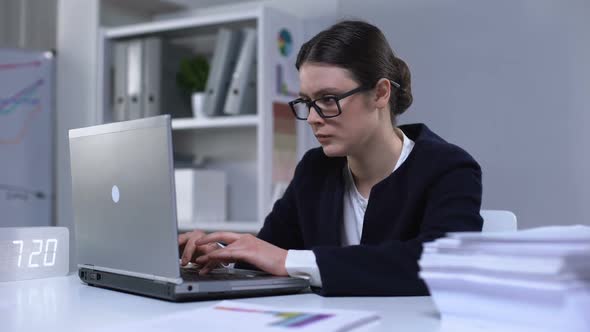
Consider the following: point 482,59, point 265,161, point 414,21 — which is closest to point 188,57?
point 265,161

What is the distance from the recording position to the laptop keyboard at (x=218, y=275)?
1.22 meters

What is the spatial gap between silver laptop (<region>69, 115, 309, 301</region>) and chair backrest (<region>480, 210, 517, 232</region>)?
52cm

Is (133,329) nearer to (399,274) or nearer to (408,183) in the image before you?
(399,274)

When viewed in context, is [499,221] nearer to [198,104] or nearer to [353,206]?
[353,206]

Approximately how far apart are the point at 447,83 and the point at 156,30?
4.33ft

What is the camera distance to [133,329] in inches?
35.8

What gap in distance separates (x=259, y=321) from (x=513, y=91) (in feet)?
6.84

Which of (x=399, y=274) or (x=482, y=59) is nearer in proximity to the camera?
(x=399, y=274)

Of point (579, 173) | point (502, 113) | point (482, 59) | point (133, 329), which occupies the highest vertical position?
point (482, 59)

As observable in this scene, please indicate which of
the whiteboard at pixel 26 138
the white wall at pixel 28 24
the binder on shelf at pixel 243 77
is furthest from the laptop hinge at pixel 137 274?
the white wall at pixel 28 24

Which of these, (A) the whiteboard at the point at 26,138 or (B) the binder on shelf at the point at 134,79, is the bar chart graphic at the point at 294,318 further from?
(A) the whiteboard at the point at 26,138

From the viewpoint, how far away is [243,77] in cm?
300

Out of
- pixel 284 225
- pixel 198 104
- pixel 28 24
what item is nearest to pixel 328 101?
pixel 284 225

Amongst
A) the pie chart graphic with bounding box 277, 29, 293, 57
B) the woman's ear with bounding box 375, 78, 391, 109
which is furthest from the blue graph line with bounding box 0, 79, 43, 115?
the woman's ear with bounding box 375, 78, 391, 109
